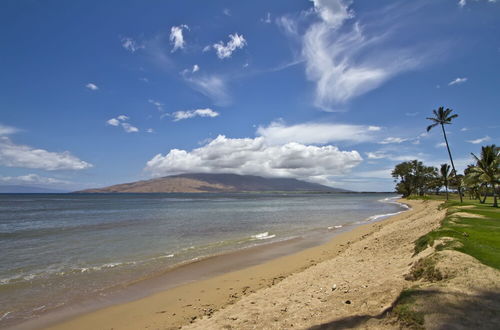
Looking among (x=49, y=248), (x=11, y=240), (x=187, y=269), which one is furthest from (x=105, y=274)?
(x=11, y=240)

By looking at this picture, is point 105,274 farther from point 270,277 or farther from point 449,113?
point 449,113

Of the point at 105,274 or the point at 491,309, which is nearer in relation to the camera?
the point at 491,309

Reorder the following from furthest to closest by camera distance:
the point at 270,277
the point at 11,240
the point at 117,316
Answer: the point at 11,240
the point at 270,277
the point at 117,316

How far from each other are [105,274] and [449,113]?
170 feet

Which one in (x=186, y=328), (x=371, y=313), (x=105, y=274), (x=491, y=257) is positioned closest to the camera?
(x=371, y=313)

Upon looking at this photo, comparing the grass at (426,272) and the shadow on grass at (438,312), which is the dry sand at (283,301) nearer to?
the shadow on grass at (438,312)

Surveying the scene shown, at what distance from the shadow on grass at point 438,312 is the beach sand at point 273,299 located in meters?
0.31

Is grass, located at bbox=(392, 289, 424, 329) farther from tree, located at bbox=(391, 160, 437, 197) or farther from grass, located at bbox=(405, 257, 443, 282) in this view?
tree, located at bbox=(391, 160, 437, 197)

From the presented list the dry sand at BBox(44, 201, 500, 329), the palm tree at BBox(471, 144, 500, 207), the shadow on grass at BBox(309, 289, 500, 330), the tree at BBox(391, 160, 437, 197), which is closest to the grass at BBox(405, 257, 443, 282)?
the dry sand at BBox(44, 201, 500, 329)

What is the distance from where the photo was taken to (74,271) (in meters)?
13.2

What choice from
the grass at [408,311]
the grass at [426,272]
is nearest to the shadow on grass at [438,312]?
the grass at [408,311]

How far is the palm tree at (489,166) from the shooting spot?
34.8 metres

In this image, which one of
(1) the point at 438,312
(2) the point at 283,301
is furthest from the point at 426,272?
(2) the point at 283,301

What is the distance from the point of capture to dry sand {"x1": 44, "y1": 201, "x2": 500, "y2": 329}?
6.20m
